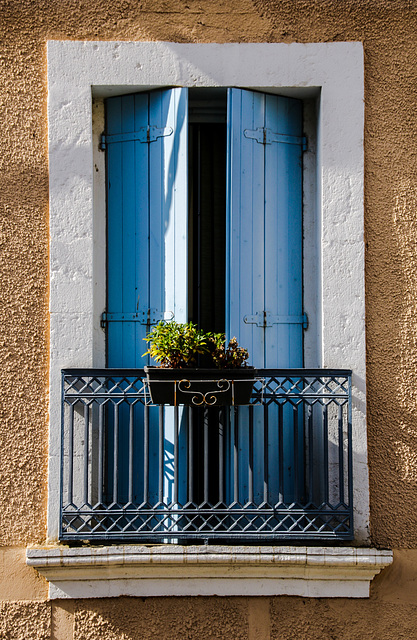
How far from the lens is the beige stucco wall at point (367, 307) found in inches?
178

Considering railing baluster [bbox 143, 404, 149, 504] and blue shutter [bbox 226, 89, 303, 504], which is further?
blue shutter [bbox 226, 89, 303, 504]

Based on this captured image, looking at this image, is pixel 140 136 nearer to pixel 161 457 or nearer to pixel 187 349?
pixel 187 349

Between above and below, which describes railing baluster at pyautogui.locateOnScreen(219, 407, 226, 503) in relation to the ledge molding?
above

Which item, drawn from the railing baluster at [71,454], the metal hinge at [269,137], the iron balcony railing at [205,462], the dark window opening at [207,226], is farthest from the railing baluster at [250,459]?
the metal hinge at [269,137]

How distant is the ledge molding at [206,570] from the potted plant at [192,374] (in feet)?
3.02

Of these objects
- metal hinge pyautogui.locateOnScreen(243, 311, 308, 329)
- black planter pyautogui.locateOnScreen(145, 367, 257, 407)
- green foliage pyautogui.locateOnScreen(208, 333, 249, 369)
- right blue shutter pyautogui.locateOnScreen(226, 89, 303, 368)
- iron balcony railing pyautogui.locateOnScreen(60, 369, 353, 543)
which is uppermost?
right blue shutter pyautogui.locateOnScreen(226, 89, 303, 368)

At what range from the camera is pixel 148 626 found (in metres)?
4.51

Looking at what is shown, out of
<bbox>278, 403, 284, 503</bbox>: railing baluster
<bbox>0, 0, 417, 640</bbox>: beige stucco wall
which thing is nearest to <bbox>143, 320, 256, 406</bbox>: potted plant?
<bbox>278, 403, 284, 503</bbox>: railing baluster

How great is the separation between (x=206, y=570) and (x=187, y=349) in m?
1.35

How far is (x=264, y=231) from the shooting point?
16.2 feet

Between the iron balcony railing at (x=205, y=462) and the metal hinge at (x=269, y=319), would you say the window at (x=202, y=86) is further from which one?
the iron balcony railing at (x=205, y=462)

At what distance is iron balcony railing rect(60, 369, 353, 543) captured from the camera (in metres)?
4.46

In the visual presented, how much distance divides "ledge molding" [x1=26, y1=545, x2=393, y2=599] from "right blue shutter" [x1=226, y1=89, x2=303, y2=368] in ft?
4.05

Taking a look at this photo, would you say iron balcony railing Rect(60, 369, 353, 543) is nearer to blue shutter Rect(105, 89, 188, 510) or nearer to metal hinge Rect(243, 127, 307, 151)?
blue shutter Rect(105, 89, 188, 510)
